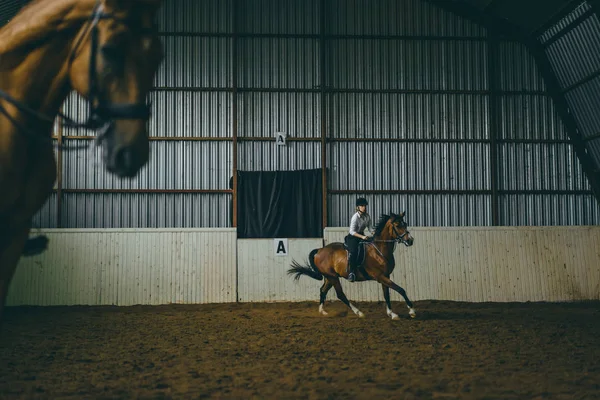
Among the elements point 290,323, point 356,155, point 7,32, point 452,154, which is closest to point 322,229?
point 356,155

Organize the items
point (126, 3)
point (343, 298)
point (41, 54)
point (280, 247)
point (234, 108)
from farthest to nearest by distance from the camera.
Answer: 1. point (234, 108)
2. point (280, 247)
3. point (343, 298)
4. point (41, 54)
5. point (126, 3)

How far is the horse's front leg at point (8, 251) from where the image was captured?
3.49 metres

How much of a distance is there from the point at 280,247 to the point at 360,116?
4.48m

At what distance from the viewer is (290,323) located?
1134 centimetres

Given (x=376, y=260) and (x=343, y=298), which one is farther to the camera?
(x=343, y=298)

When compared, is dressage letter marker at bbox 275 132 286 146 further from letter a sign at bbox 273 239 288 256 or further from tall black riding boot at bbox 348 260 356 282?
tall black riding boot at bbox 348 260 356 282

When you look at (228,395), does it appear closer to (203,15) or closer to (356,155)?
(356,155)

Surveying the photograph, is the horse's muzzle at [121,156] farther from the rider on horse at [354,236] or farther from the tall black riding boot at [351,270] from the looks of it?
the tall black riding boot at [351,270]

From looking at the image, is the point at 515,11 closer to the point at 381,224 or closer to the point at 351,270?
the point at 381,224

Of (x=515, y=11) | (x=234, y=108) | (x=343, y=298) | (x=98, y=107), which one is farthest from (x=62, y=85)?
(x=515, y=11)

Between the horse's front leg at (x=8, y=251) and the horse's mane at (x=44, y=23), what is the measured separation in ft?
3.42

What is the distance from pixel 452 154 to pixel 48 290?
11533 millimetres

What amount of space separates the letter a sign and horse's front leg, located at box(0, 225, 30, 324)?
12.4 m

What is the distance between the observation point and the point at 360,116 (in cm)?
1712
